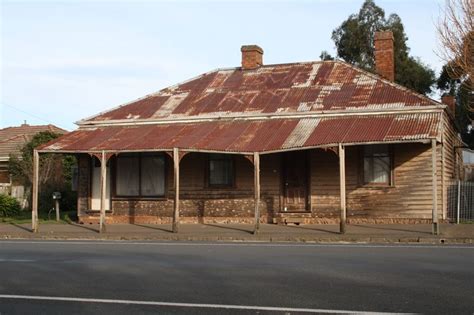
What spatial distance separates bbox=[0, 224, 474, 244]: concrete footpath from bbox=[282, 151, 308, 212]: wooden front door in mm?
1240

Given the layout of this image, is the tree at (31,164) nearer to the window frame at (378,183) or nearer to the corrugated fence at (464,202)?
the window frame at (378,183)

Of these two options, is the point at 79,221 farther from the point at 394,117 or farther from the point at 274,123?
the point at 394,117

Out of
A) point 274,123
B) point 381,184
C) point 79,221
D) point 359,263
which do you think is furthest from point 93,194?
point 359,263

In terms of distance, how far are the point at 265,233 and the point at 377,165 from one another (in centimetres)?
504

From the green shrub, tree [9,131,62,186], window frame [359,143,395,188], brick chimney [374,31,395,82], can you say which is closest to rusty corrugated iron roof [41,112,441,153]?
window frame [359,143,395,188]

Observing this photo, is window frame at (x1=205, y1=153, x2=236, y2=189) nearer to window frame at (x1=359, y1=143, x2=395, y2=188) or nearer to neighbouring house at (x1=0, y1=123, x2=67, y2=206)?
window frame at (x1=359, y1=143, x2=395, y2=188)

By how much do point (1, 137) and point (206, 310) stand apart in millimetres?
35661

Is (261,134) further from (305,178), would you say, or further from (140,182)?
(140,182)

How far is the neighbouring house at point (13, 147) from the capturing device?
31845mm

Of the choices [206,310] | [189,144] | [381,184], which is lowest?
[206,310]

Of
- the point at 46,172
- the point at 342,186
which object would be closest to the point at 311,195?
the point at 342,186

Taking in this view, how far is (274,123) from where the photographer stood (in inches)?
824

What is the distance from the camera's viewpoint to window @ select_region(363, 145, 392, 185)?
65.8ft

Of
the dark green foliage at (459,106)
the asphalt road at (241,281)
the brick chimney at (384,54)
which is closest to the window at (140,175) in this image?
the brick chimney at (384,54)
